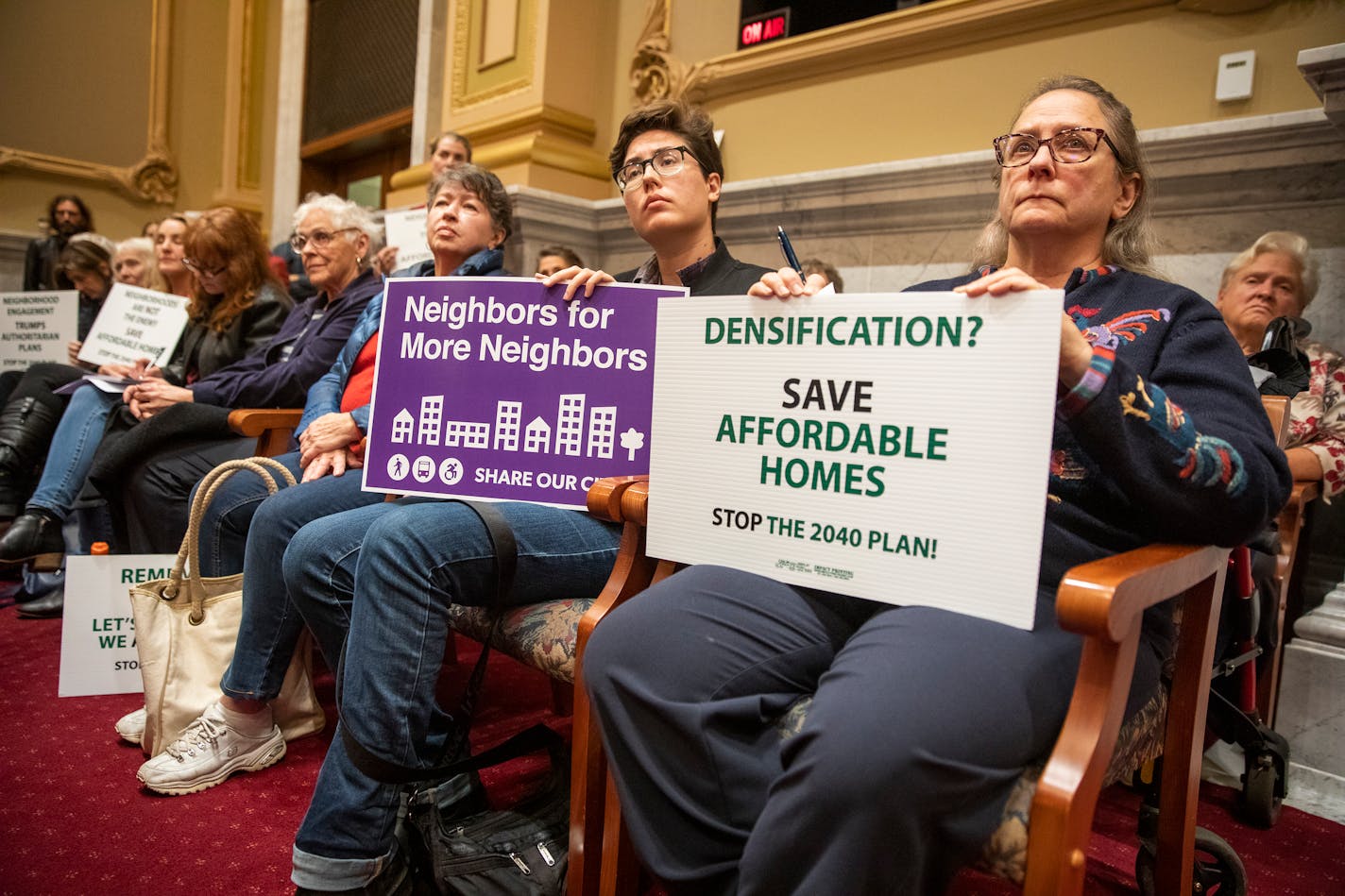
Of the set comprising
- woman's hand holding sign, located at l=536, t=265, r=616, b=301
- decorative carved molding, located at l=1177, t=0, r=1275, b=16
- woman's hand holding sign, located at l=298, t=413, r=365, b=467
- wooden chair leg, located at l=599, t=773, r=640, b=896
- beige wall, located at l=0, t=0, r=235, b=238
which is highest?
beige wall, located at l=0, t=0, r=235, b=238

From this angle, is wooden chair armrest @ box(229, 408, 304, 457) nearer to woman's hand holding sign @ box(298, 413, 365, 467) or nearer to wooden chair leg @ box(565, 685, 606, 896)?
woman's hand holding sign @ box(298, 413, 365, 467)

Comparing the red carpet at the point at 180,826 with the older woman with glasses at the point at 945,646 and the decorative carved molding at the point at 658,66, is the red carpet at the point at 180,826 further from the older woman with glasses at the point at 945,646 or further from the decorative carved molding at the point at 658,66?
the decorative carved molding at the point at 658,66

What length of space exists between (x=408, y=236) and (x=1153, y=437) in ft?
10.5

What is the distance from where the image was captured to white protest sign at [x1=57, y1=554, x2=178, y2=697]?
215 centimetres

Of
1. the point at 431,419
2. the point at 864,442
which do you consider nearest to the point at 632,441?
the point at 431,419

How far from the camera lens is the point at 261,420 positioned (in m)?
2.36

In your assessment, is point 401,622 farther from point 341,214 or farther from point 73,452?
point 73,452

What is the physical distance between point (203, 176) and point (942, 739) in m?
8.63

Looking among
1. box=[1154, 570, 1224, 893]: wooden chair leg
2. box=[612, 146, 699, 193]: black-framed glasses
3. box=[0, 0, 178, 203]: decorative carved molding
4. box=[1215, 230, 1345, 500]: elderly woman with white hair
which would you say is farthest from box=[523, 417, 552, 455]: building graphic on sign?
box=[0, 0, 178, 203]: decorative carved molding

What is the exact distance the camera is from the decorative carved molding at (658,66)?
12.8 feet

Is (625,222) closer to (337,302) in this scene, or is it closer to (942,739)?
(337,302)

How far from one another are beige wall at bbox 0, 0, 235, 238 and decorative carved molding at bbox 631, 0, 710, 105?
5.19m

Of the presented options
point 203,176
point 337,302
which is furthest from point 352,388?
point 203,176

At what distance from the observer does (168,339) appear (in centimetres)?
316
